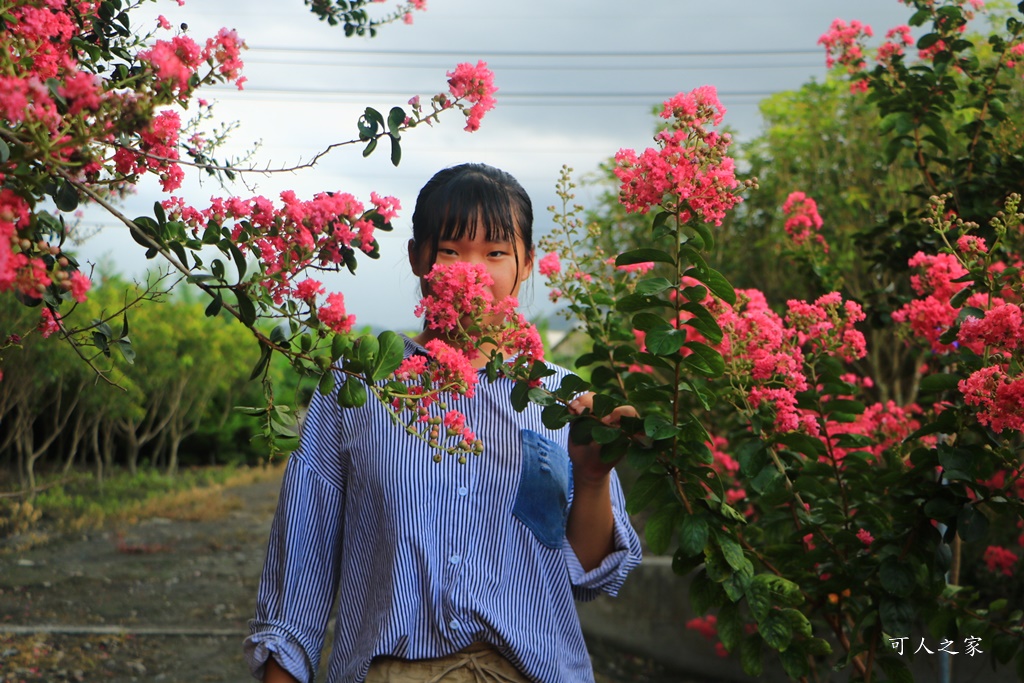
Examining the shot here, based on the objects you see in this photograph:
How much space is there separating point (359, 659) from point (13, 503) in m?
8.77

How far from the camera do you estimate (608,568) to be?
1806 mm

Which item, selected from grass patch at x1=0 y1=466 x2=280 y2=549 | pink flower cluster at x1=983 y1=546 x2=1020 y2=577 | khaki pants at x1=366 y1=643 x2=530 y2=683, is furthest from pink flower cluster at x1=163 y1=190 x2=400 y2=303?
grass patch at x1=0 y1=466 x2=280 y2=549

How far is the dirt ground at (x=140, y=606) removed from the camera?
5.06 meters

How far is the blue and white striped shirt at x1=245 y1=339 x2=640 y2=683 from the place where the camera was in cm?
161

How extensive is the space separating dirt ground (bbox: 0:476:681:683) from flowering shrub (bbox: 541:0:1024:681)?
2913mm

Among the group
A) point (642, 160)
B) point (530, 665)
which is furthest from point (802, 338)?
point (530, 665)

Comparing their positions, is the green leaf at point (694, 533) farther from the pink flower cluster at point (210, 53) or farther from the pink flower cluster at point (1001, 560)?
the pink flower cluster at point (1001, 560)

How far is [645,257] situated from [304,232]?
23.5 inches

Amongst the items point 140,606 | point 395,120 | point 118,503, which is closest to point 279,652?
point 395,120

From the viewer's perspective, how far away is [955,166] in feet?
9.70

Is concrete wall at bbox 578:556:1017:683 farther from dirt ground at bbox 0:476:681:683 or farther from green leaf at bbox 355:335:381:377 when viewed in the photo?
green leaf at bbox 355:335:381:377

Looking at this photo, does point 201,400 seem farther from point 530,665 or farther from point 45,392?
point 530,665

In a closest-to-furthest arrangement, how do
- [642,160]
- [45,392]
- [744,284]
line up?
1. [642,160]
2. [744,284]
3. [45,392]

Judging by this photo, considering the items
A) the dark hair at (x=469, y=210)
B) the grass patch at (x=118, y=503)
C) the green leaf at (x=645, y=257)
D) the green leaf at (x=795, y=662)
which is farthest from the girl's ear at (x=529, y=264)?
the grass patch at (x=118, y=503)
